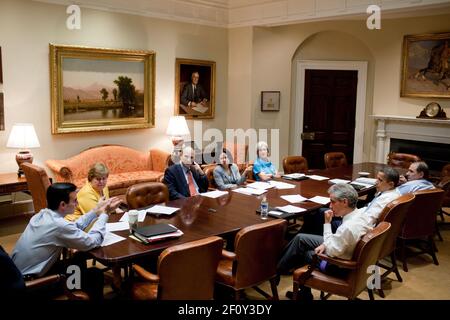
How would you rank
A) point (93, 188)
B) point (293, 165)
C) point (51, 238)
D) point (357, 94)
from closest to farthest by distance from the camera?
point (51, 238)
point (93, 188)
point (293, 165)
point (357, 94)

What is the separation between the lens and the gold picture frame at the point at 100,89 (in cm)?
659

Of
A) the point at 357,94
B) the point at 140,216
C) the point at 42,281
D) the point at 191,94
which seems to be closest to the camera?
the point at 42,281

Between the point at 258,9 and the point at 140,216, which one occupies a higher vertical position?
the point at 258,9

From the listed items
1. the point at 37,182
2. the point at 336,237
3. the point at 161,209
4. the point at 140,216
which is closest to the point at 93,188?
the point at 140,216

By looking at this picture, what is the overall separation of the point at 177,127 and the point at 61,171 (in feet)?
7.23

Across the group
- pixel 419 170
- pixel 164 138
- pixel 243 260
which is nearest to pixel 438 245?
pixel 419 170

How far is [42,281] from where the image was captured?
289 cm

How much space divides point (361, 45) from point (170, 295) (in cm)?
716

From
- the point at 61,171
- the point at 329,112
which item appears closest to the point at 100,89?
the point at 61,171

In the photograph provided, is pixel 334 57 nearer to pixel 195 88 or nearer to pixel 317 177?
pixel 195 88

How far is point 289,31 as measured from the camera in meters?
8.70

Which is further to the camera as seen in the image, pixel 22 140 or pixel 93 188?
pixel 22 140

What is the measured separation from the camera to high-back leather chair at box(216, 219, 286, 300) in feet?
10.7

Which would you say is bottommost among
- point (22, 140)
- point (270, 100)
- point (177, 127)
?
point (22, 140)
